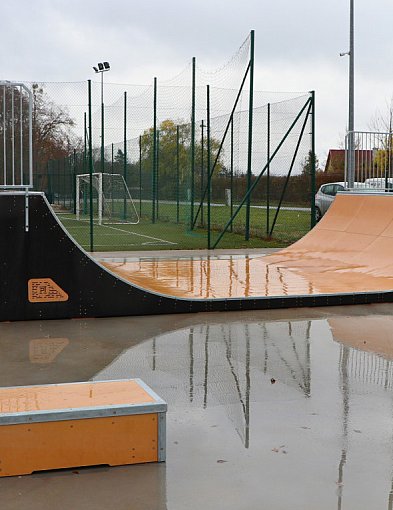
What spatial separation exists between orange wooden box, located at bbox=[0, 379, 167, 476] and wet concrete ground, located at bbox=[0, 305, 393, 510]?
8 cm

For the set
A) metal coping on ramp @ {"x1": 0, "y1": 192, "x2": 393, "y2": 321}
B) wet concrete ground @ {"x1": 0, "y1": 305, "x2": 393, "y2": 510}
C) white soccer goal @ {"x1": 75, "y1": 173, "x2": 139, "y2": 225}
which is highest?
white soccer goal @ {"x1": 75, "y1": 173, "x2": 139, "y2": 225}

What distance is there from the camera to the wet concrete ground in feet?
13.0

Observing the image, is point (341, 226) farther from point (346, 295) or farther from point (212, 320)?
point (212, 320)

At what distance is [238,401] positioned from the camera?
5617mm

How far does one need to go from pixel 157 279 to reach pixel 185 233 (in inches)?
432

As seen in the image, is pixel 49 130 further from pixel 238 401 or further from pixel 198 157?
pixel 238 401

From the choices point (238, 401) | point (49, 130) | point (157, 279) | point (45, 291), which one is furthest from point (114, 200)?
point (238, 401)

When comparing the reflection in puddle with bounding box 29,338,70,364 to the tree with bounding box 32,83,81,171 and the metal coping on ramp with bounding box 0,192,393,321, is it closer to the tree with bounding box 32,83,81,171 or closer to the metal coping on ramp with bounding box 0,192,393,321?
the metal coping on ramp with bounding box 0,192,393,321

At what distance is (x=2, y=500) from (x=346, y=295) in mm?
6947

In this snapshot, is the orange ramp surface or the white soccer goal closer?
the orange ramp surface

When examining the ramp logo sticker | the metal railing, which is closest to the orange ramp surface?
the metal railing

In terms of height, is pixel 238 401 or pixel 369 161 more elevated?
pixel 369 161

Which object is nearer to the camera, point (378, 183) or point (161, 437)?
point (161, 437)

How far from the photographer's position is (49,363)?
6.83 metres
